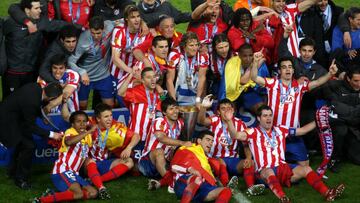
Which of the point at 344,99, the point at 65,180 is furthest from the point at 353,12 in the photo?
the point at 65,180

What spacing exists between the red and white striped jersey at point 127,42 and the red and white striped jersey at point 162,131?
1.35m

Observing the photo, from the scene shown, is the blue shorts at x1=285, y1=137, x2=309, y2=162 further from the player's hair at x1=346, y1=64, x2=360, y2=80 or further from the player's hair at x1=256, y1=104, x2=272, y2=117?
the player's hair at x1=346, y1=64, x2=360, y2=80

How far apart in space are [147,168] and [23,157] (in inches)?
59.3

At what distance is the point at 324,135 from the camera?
1012cm

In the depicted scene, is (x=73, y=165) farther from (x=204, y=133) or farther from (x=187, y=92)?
(x=187, y=92)

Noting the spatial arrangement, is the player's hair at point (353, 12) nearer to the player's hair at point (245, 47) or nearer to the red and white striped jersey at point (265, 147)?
the player's hair at point (245, 47)

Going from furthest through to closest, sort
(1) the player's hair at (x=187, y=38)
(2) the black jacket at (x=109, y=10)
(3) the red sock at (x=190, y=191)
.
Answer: (2) the black jacket at (x=109, y=10) < (1) the player's hair at (x=187, y=38) < (3) the red sock at (x=190, y=191)

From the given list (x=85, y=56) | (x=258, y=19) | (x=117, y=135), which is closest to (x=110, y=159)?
(x=117, y=135)

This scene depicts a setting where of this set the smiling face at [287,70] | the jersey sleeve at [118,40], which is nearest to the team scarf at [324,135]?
the smiling face at [287,70]

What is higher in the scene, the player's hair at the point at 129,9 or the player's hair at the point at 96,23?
the player's hair at the point at 129,9

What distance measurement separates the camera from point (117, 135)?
32.9 feet

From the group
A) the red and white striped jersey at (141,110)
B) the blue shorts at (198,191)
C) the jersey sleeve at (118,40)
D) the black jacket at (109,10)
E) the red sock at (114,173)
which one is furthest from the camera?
the black jacket at (109,10)

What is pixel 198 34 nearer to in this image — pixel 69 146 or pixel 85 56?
pixel 85 56

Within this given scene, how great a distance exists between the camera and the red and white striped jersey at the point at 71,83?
34.2 feet
